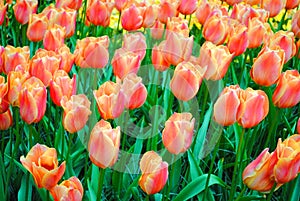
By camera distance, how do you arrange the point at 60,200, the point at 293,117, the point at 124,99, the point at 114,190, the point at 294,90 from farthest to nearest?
1. the point at 293,117
2. the point at 114,190
3. the point at 294,90
4. the point at 124,99
5. the point at 60,200

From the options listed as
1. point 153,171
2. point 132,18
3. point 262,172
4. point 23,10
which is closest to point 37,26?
point 23,10

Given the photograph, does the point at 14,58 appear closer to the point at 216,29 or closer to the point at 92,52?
the point at 92,52

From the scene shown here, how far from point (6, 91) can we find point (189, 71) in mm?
502

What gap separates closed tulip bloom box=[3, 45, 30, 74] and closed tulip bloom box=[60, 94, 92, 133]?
0.32 m

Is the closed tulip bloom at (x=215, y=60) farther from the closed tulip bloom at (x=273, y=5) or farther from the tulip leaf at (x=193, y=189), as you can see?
the closed tulip bloom at (x=273, y=5)

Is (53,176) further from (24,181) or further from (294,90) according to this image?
(294,90)

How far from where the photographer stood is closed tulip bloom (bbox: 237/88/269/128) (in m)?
1.53

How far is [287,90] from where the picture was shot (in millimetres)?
1702

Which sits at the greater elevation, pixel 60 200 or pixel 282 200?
pixel 60 200

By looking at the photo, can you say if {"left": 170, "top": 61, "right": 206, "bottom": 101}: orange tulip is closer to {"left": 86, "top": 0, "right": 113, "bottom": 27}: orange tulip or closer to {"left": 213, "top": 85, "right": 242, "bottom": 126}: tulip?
{"left": 213, "top": 85, "right": 242, "bottom": 126}: tulip

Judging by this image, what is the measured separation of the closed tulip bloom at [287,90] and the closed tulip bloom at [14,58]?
2.50 ft

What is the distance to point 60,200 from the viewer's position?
4.28 feet

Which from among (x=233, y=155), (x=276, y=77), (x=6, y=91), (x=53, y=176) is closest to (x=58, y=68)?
(x=6, y=91)

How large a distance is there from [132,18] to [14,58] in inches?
22.4
